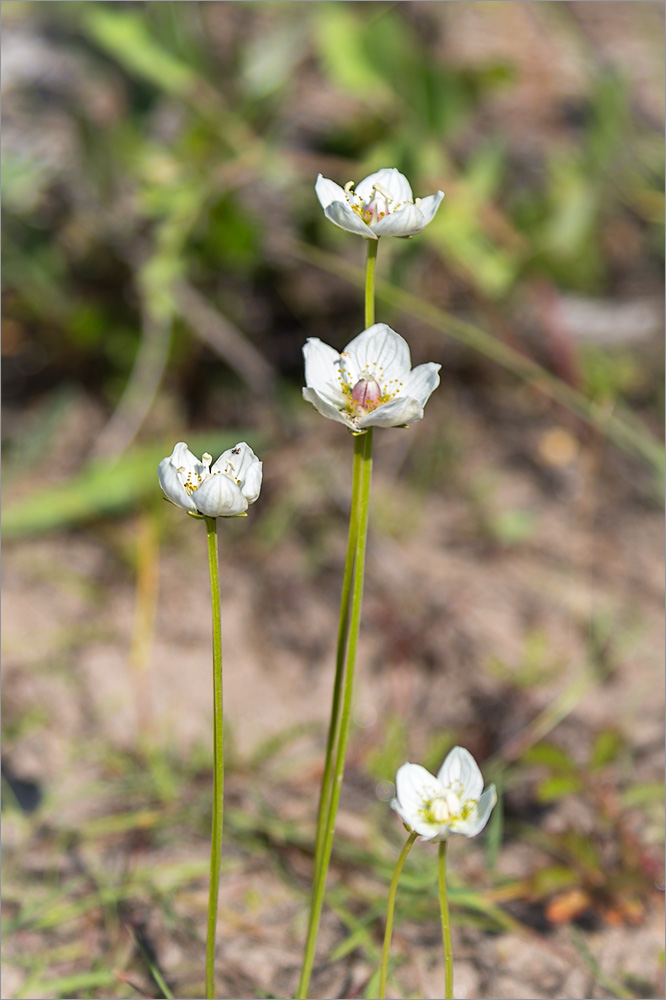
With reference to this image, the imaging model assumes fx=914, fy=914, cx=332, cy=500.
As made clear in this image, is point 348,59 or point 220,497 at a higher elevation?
point 348,59

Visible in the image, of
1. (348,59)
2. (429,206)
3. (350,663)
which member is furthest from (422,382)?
(348,59)

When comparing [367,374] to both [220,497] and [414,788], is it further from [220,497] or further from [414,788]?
[414,788]

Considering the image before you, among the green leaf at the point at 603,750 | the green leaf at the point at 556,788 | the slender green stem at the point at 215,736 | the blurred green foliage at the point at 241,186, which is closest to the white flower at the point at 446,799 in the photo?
the slender green stem at the point at 215,736

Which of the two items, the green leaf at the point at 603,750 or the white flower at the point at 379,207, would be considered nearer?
the white flower at the point at 379,207

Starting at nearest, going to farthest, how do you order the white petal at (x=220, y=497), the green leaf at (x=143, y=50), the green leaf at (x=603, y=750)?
the white petal at (x=220, y=497) → the green leaf at (x=603, y=750) → the green leaf at (x=143, y=50)

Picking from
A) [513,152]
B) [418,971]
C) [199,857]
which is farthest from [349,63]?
[418,971]

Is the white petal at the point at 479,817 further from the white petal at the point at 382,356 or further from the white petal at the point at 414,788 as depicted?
the white petal at the point at 382,356

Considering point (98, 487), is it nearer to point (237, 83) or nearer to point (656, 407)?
point (237, 83)
